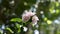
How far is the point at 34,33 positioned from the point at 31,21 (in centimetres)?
65

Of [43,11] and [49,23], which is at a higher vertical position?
[43,11]

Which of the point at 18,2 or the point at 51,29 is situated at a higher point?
the point at 18,2

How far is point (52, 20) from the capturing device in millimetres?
2014

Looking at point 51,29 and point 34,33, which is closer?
point 34,33

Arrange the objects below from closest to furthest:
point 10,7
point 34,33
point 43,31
→ point 34,33, point 10,7, point 43,31

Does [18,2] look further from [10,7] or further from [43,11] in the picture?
[43,11]

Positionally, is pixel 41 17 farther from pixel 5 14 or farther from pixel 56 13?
pixel 5 14

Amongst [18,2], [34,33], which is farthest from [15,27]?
[18,2]

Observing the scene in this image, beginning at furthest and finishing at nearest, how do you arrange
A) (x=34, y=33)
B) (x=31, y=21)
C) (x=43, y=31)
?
(x=43, y=31), (x=34, y=33), (x=31, y=21)

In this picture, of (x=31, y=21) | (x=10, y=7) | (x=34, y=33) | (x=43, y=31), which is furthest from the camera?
(x=43, y=31)

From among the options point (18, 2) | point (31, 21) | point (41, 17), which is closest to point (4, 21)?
point (18, 2)

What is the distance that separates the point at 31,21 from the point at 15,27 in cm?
14

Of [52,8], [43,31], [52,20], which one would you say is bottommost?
[43,31]

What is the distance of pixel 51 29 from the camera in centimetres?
210
